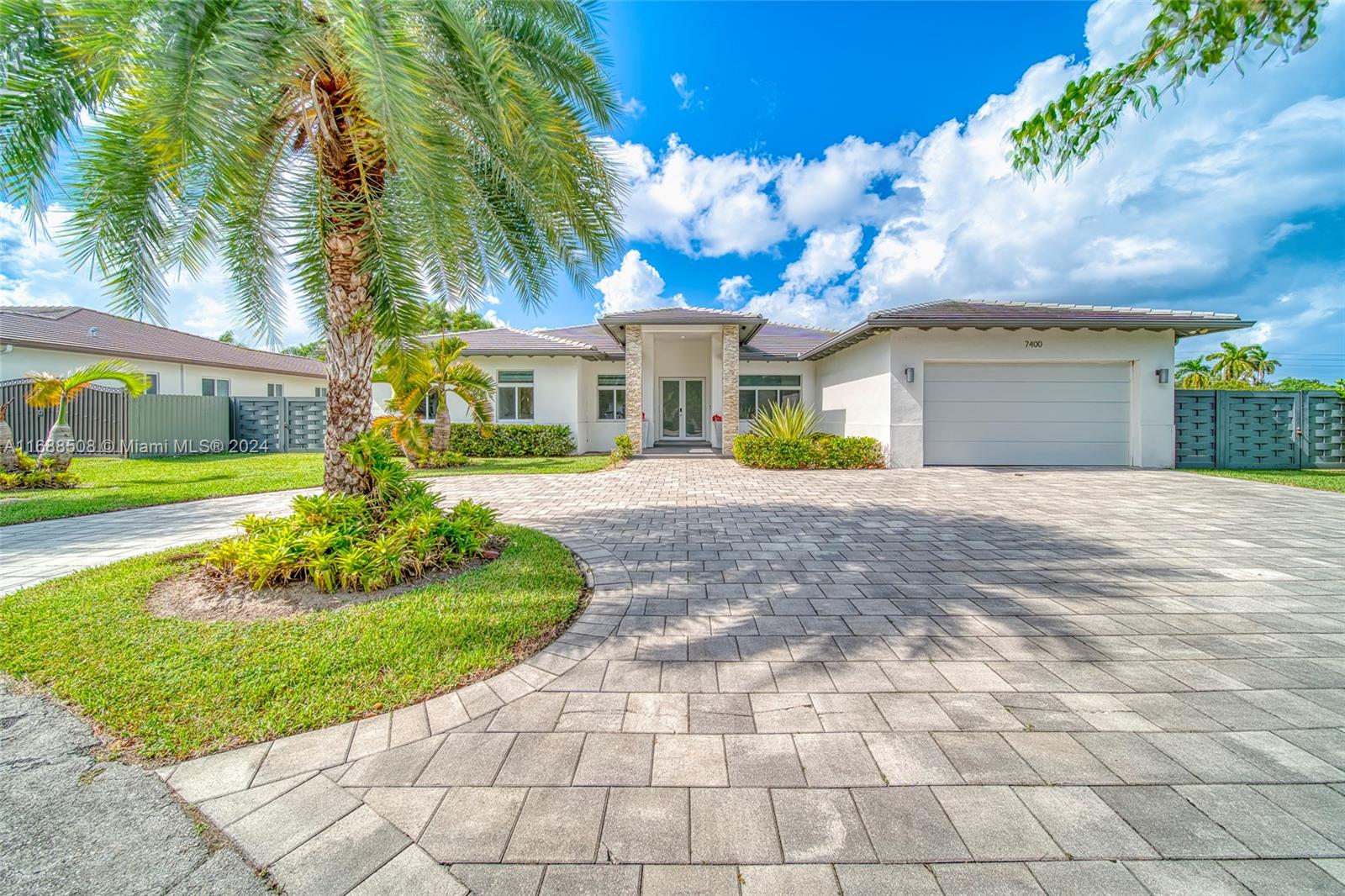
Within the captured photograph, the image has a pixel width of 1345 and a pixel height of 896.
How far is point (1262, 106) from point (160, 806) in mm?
6730


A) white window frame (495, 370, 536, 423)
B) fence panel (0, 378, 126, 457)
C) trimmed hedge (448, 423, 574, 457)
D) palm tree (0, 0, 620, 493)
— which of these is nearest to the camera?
palm tree (0, 0, 620, 493)

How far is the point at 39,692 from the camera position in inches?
Answer: 105

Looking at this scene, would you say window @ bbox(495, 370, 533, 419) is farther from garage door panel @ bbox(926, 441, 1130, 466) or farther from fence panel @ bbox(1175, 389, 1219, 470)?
fence panel @ bbox(1175, 389, 1219, 470)

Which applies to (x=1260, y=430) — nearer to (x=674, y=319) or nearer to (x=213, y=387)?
(x=674, y=319)

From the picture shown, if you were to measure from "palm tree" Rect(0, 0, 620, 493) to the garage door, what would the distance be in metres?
10.5

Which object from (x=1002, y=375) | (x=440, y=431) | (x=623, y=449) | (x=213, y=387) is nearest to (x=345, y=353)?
(x=440, y=431)

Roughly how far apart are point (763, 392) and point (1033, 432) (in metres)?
8.32

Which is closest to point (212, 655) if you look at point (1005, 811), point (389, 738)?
point (389, 738)

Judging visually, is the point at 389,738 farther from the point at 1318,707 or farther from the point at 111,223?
the point at 1318,707

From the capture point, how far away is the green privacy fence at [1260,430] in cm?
1245

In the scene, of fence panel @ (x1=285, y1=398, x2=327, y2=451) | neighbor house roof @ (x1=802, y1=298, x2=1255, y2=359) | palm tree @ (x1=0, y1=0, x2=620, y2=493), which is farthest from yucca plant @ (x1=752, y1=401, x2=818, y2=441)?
fence panel @ (x1=285, y1=398, x2=327, y2=451)

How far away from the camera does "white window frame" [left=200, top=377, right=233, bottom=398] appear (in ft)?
65.3

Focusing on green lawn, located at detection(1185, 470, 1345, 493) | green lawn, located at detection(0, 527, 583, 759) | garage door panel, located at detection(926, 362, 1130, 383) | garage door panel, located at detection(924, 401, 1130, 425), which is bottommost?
green lawn, located at detection(0, 527, 583, 759)

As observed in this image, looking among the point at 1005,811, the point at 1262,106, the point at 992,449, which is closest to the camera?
the point at 1005,811
